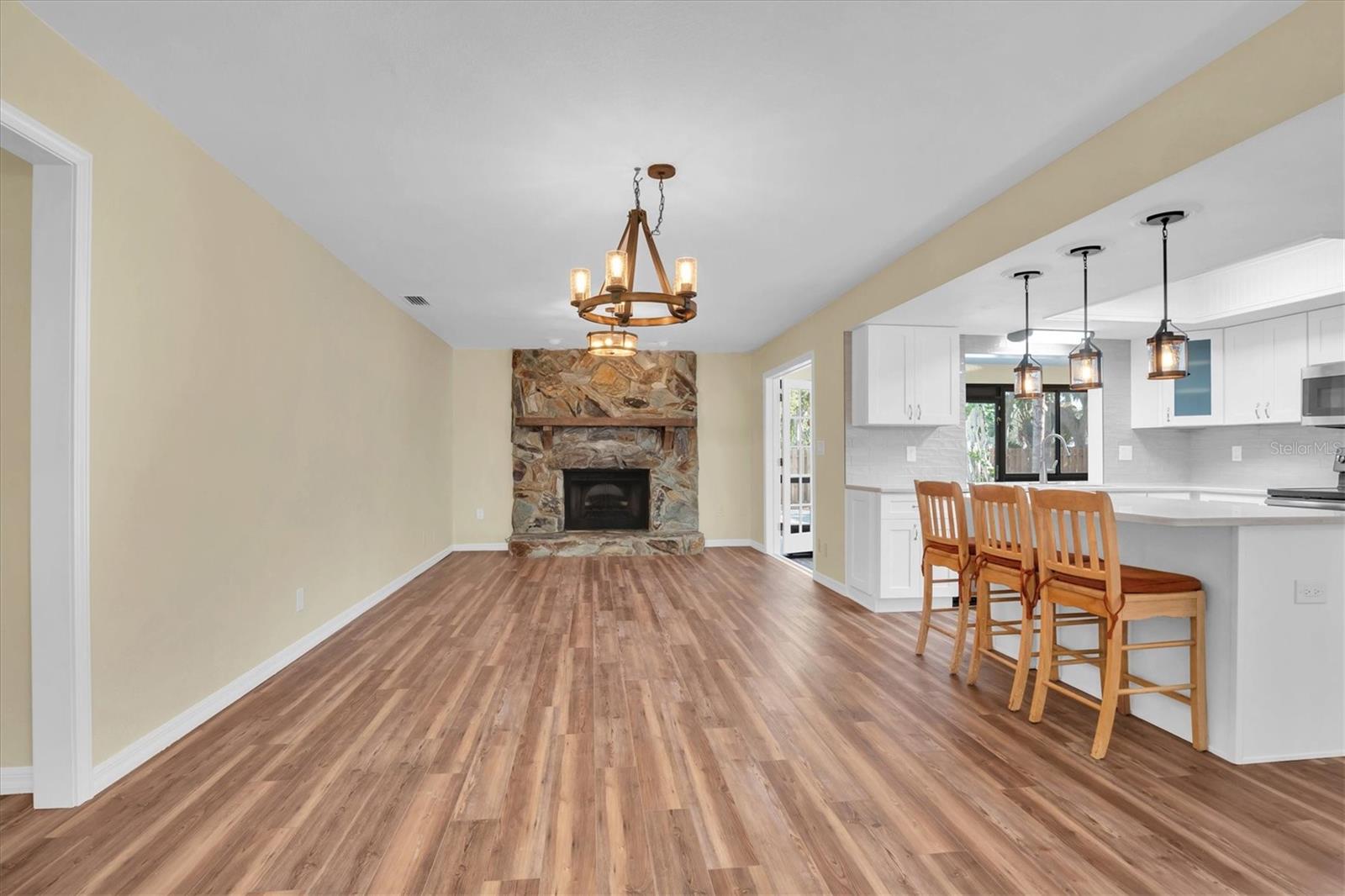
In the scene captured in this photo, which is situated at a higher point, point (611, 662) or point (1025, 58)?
point (1025, 58)

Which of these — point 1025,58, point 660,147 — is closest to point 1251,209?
point 1025,58

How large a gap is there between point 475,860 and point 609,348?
9.18 feet

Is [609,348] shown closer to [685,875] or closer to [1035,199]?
[1035,199]

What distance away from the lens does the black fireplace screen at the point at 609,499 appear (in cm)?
848

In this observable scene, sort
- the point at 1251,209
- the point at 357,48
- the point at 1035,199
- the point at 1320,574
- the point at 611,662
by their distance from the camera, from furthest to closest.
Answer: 1. the point at 611,662
2. the point at 1035,199
3. the point at 1251,209
4. the point at 1320,574
5. the point at 357,48

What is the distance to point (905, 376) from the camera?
526 cm

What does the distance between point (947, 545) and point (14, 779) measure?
13.6ft

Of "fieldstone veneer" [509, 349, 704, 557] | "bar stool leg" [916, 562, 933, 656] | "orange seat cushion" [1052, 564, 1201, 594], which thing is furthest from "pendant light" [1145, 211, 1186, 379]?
"fieldstone veneer" [509, 349, 704, 557]

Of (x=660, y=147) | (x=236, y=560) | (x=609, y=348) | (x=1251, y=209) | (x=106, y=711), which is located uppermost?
(x=660, y=147)

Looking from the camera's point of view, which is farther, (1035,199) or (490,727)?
(1035,199)

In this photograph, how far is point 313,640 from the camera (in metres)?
4.07

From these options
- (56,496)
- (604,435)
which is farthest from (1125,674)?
(604,435)

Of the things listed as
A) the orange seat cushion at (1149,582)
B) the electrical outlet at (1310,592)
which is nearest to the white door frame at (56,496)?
the orange seat cushion at (1149,582)
